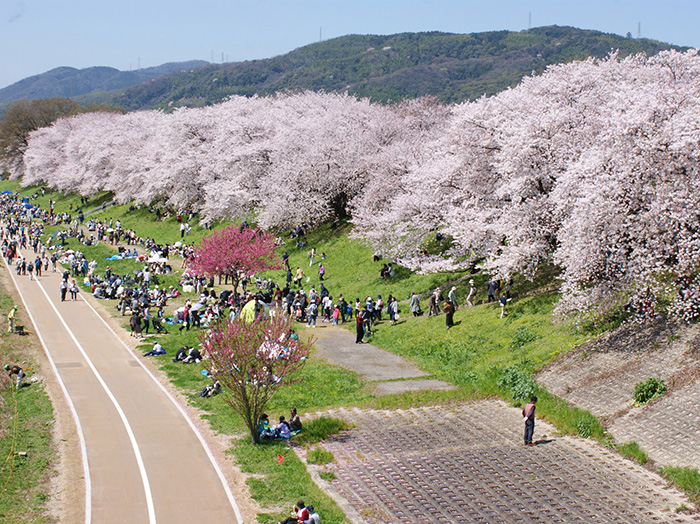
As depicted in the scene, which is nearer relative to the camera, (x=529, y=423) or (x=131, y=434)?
(x=529, y=423)

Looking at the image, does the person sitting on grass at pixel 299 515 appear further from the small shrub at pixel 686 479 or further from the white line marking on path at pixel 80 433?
the small shrub at pixel 686 479

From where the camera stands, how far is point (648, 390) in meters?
18.6

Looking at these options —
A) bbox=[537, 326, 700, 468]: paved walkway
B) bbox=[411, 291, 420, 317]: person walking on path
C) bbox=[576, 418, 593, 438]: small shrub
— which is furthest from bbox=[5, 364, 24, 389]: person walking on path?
bbox=[576, 418, 593, 438]: small shrub

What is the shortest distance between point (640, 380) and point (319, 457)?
9500 millimetres

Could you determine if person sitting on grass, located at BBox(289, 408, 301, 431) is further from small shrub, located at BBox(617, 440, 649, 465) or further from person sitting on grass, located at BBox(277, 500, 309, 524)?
small shrub, located at BBox(617, 440, 649, 465)

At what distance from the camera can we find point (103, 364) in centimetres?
2759

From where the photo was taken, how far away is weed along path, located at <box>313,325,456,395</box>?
23531 millimetres

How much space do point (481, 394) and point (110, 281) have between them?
96.7 ft

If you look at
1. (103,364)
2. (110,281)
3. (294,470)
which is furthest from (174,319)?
(294,470)

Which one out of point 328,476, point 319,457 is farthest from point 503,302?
point 328,476

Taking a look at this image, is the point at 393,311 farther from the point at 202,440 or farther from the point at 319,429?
the point at 202,440

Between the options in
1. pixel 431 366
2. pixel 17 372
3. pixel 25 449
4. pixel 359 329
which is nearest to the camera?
pixel 25 449

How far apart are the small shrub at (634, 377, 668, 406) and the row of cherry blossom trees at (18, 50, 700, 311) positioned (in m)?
3.68

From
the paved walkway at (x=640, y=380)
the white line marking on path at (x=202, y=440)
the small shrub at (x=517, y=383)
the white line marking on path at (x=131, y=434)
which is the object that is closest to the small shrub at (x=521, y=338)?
the small shrub at (x=517, y=383)
